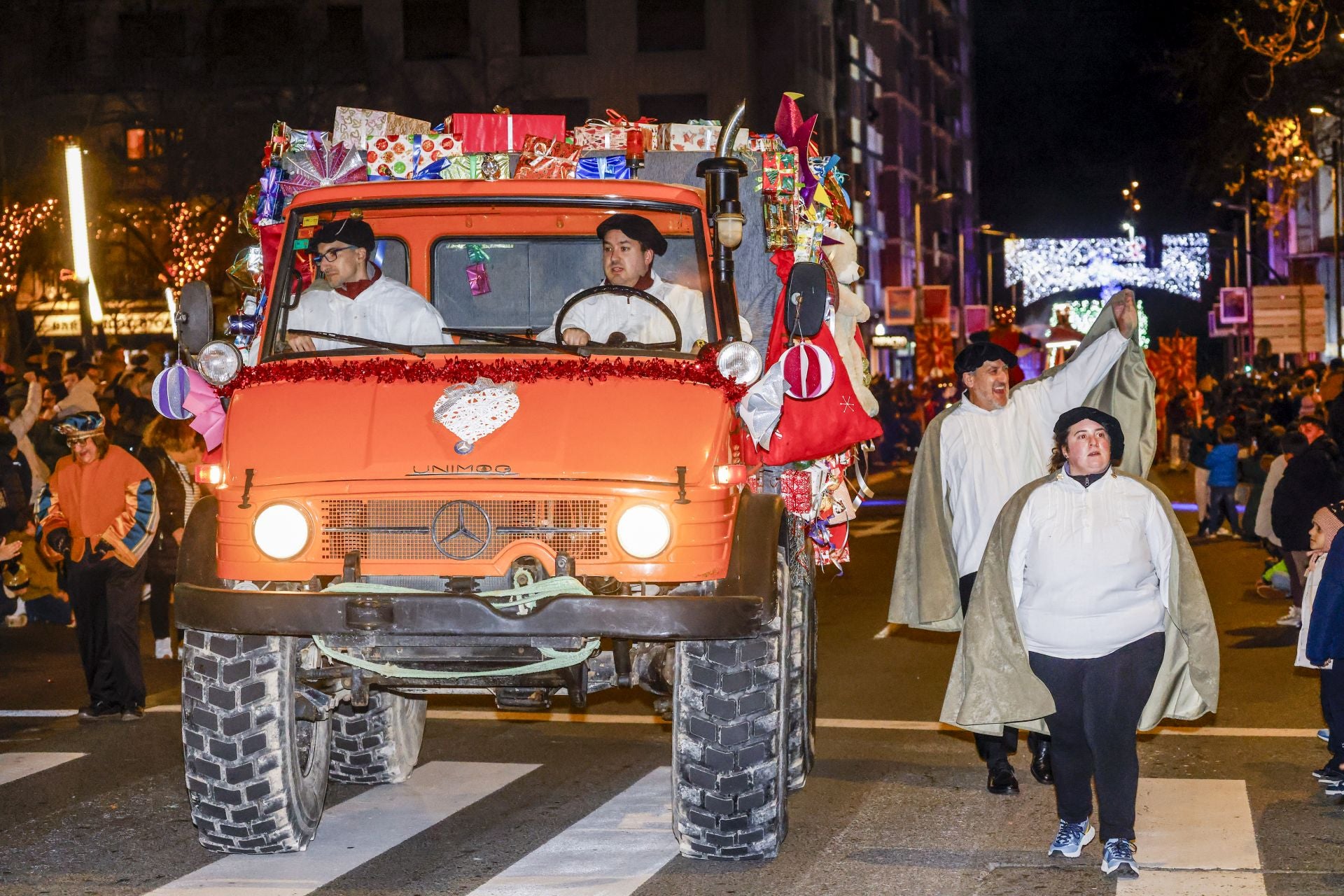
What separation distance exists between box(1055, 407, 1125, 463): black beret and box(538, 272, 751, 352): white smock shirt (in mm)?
1421

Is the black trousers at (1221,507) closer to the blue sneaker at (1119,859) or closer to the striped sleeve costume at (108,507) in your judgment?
the striped sleeve costume at (108,507)

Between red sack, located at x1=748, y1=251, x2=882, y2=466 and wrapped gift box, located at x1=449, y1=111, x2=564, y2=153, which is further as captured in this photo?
wrapped gift box, located at x1=449, y1=111, x2=564, y2=153

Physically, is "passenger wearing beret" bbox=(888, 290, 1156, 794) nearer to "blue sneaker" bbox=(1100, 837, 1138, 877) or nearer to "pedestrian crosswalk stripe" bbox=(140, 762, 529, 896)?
"blue sneaker" bbox=(1100, 837, 1138, 877)

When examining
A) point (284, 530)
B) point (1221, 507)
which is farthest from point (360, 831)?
point (1221, 507)

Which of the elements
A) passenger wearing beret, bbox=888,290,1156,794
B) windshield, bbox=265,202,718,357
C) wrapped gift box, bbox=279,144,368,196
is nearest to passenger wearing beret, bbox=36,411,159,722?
wrapped gift box, bbox=279,144,368,196

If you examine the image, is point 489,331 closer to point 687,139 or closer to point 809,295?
point 809,295

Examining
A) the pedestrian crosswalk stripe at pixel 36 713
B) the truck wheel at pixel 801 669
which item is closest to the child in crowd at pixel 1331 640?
the truck wheel at pixel 801 669

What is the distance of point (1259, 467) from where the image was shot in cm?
1903

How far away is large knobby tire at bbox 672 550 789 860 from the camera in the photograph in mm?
6969

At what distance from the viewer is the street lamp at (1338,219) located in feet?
81.5

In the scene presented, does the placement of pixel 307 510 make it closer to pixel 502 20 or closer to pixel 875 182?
pixel 502 20

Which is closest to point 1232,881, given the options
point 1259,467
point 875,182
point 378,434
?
point 378,434

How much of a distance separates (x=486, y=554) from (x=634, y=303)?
150 cm

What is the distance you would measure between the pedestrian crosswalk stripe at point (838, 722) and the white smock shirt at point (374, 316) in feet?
10.7
